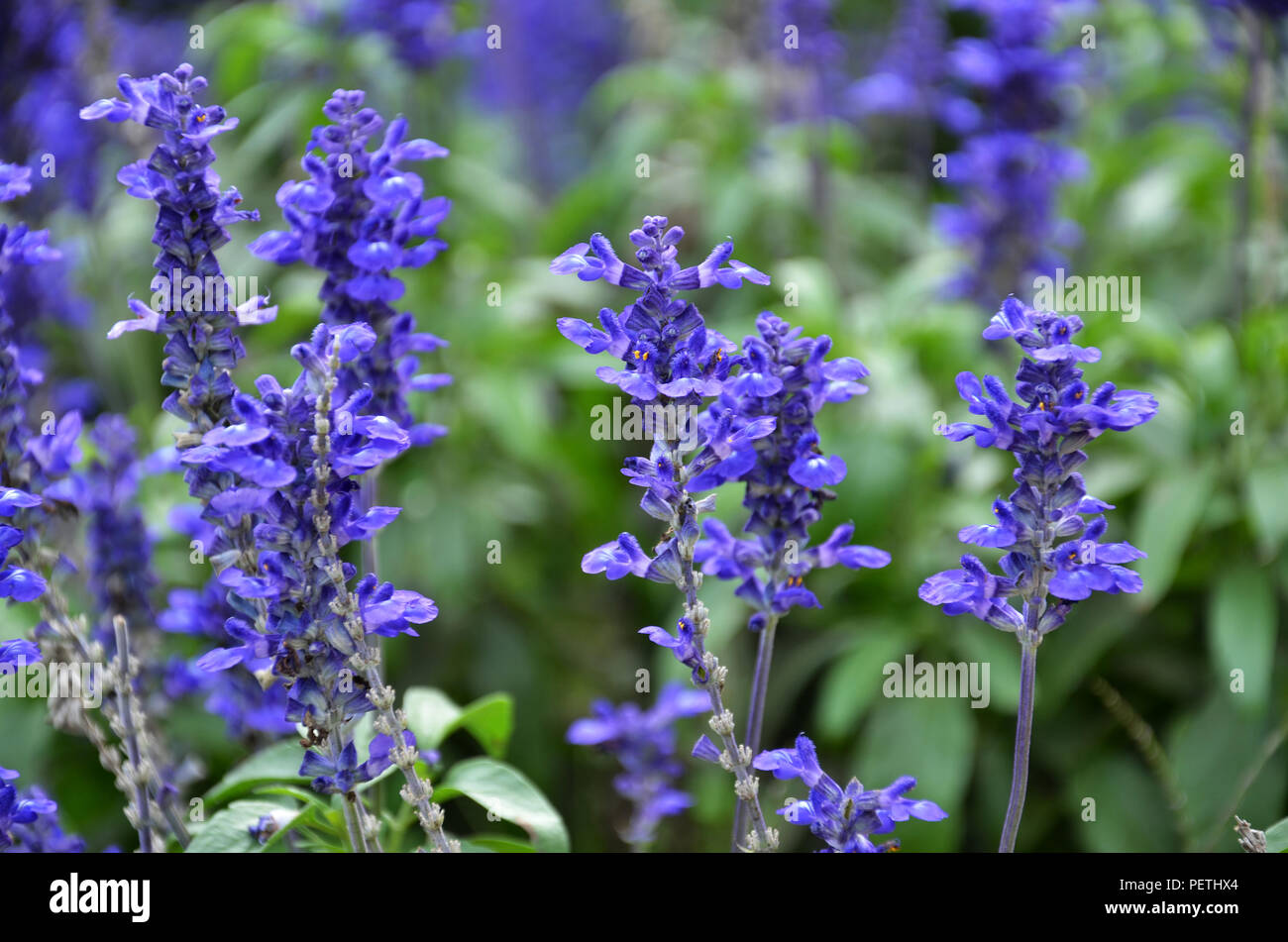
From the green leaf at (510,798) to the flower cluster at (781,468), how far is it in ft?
1.55

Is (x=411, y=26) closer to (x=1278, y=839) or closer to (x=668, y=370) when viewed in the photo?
(x=668, y=370)

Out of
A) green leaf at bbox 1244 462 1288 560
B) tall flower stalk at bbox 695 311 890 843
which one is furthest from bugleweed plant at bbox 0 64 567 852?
green leaf at bbox 1244 462 1288 560

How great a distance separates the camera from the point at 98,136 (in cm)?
430

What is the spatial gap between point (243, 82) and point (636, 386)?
4111 millimetres

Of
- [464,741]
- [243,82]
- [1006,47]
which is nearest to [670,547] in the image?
[464,741]

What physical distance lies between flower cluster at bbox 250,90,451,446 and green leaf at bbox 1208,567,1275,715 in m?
2.16

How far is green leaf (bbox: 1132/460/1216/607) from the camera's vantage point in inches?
114

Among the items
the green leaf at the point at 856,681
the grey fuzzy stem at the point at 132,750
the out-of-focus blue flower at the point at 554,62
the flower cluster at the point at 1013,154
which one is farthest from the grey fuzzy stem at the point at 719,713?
the out-of-focus blue flower at the point at 554,62

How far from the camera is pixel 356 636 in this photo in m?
1.44

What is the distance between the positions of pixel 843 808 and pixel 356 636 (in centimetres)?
64

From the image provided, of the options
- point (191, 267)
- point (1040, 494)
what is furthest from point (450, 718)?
point (1040, 494)

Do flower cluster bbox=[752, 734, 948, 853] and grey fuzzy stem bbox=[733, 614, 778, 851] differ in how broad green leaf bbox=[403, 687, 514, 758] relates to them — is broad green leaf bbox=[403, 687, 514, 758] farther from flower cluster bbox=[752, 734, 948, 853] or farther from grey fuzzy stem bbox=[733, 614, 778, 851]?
flower cluster bbox=[752, 734, 948, 853]

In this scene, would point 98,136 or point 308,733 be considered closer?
point 308,733
